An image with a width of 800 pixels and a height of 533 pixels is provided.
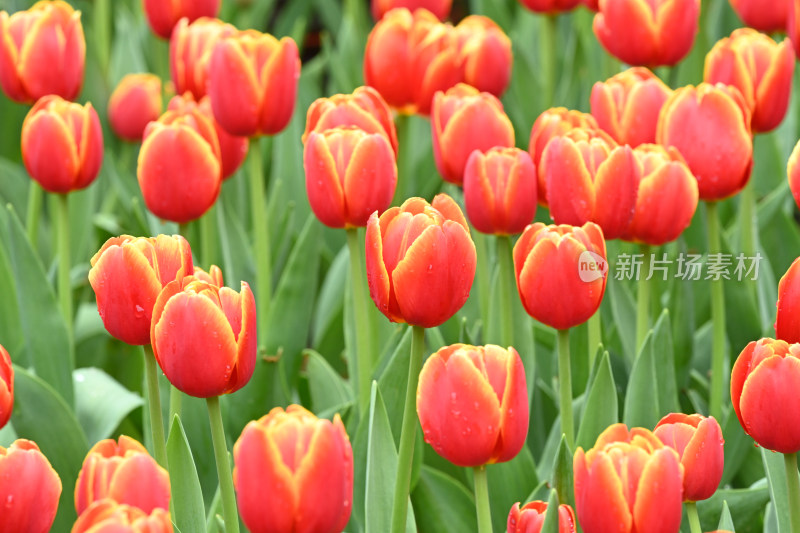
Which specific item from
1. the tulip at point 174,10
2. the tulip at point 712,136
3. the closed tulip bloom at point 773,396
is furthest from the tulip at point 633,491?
the tulip at point 174,10

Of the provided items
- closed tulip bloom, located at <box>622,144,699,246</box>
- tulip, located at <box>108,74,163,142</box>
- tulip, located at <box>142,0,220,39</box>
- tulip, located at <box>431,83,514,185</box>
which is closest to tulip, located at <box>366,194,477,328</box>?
closed tulip bloom, located at <box>622,144,699,246</box>

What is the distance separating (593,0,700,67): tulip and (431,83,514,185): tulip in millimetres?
392

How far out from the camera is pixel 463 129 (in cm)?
167

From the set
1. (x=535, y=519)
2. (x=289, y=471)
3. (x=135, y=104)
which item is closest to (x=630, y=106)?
(x=535, y=519)

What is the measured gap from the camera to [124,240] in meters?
1.25

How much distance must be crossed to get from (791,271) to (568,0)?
132 centimetres

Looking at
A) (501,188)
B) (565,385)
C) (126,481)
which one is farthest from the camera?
(501,188)

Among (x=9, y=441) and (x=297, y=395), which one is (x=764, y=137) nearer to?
(x=297, y=395)

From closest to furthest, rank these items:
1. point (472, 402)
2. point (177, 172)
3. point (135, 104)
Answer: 1. point (472, 402)
2. point (177, 172)
3. point (135, 104)

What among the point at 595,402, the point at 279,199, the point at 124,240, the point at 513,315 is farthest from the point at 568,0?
the point at 124,240

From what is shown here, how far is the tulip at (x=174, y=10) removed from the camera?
7.97ft

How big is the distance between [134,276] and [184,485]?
0.83 feet

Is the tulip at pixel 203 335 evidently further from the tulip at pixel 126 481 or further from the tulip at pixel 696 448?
the tulip at pixel 696 448

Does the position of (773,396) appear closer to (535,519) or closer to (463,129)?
(535,519)
